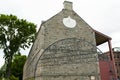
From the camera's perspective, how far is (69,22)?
878 inches

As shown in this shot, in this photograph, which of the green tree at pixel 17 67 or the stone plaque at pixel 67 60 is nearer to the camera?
the stone plaque at pixel 67 60

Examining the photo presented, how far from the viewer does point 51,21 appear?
70.7 ft

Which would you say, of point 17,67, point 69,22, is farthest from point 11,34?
point 17,67

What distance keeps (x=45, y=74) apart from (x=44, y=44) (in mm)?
3335

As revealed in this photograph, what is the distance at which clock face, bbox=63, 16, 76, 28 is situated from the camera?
22.1 meters

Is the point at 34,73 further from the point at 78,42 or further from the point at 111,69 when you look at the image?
the point at 111,69

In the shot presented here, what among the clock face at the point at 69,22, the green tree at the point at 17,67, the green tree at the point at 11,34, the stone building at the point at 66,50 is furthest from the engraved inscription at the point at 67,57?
the green tree at the point at 17,67

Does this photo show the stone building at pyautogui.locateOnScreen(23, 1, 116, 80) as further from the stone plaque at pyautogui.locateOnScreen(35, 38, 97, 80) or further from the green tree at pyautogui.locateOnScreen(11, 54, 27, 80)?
the green tree at pyautogui.locateOnScreen(11, 54, 27, 80)

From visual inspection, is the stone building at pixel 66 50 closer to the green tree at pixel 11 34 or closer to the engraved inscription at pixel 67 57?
the engraved inscription at pixel 67 57

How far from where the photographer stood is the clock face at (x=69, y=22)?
22.1 m

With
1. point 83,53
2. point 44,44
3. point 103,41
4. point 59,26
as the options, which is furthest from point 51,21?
point 103,41

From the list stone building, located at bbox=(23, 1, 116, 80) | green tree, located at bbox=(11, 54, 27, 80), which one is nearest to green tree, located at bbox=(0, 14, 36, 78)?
stone building, located at bbox=(23, 1, 116, 80)

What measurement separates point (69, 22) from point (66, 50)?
11.5ft

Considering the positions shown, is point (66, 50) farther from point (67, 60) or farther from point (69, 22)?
point (69, 22)
